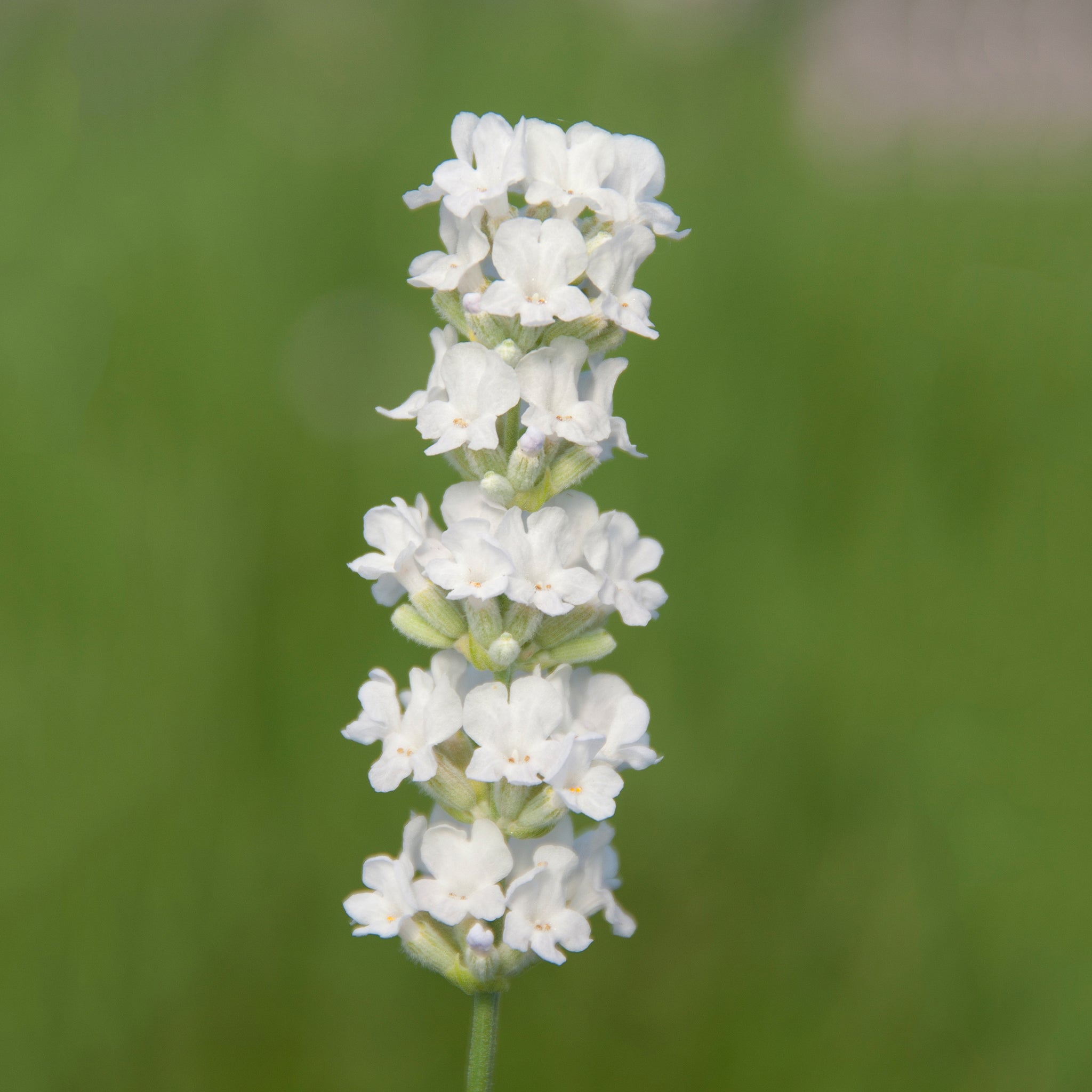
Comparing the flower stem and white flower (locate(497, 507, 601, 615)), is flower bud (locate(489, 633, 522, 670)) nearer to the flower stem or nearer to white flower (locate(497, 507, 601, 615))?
white flower (locate(497, 507, 601, 615))

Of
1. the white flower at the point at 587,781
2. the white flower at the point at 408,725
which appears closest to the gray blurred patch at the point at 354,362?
the white flower at the point at 408,725

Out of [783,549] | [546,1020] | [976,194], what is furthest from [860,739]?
[976,194]

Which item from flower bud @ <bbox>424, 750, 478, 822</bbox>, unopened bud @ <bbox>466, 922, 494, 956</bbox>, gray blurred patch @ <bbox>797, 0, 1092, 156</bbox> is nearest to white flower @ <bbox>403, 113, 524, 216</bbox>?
flower bud @ <bbox>424, 750, 478, 822</bbox>

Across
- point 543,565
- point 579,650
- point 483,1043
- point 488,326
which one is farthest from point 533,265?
point 483,1043

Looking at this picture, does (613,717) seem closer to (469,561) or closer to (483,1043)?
(469,561)

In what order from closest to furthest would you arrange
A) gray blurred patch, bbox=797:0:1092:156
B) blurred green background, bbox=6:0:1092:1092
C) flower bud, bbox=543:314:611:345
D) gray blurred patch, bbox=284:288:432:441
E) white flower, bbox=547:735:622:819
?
white flower, bbox=547:735:622:819 → flower bud, bbox=543:314:611:345 → blurred green background, bbox=6:0:1092:1092 → gray blurred patch, bbox=284:288:432:441 → gray blurred patch, bbox=797:0:1092:156

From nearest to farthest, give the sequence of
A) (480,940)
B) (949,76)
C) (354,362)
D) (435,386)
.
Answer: (480,940)
(435,386)
(354,362)
(949,76)
